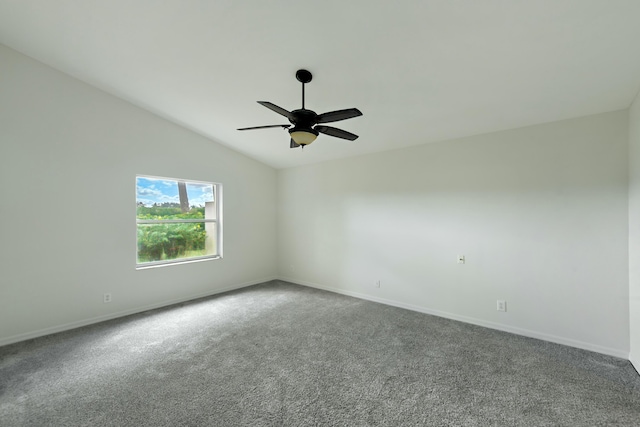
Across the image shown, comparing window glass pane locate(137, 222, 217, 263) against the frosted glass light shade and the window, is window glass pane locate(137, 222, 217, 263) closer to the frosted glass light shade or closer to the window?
the window

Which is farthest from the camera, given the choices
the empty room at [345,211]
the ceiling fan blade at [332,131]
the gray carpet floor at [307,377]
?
the ceiling fan blade at [332,131]

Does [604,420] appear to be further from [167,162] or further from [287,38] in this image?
[167,162]

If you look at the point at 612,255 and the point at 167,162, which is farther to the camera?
the point at 167,162

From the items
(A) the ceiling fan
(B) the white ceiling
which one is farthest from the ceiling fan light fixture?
(B) the white ceiling

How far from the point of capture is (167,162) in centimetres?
419

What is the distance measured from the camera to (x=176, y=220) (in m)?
4.41

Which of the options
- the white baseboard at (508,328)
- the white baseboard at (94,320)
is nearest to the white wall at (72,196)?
the white baseboard at (94,320)

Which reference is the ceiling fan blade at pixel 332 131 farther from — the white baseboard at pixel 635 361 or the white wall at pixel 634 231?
the white baseboard at pixel 635 361

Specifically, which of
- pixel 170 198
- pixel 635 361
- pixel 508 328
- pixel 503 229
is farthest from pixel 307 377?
pixel 170 198

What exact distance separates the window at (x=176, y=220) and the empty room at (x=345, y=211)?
0.04m

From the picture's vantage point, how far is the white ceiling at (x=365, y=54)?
1.87 m

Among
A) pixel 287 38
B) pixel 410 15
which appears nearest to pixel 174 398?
pixel 287 38

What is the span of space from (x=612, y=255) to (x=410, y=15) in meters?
3.04

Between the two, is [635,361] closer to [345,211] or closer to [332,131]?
[332,131]
